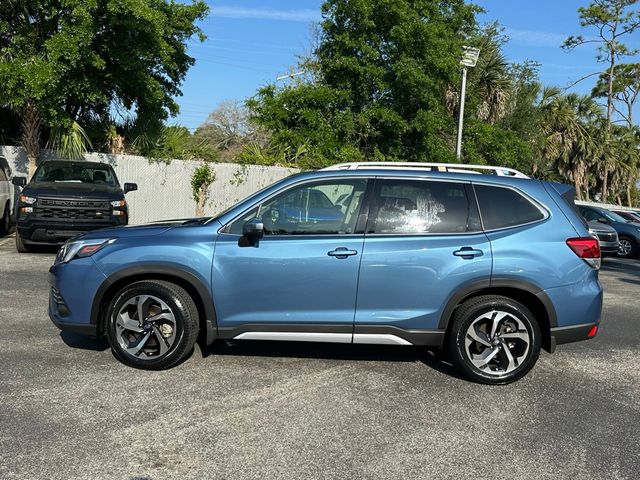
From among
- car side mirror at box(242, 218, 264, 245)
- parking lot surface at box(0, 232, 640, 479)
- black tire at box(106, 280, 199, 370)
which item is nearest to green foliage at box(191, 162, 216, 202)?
parking lot surface at box(0, 232, 640, 479)

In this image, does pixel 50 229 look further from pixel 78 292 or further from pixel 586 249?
pixel 586 249

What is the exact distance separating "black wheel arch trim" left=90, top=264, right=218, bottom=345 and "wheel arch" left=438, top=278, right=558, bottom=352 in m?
1.85

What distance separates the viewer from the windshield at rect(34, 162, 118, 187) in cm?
1184

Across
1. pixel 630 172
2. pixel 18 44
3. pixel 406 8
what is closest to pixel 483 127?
pixel 406 8

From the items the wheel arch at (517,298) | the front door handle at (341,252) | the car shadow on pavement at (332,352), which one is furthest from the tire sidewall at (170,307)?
the wheel arch at (517,298)

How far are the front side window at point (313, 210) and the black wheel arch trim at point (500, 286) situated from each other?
99 cm

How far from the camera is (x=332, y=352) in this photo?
5.63 meters

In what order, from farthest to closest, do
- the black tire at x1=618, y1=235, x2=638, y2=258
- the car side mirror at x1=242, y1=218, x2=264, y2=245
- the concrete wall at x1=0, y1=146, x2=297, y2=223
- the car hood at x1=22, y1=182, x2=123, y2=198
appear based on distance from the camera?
the black tire at x1=618, y1=235, x2=638, y2=258, the concrete wall at x1=0, y1=146, x2=297, y2=223, the car hood at x1=22, y1=182, x2=123, y2=198, the car side mirror at x1=242, y1=218, x2=264, y2=245

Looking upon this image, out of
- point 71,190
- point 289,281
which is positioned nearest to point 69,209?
point 71,190

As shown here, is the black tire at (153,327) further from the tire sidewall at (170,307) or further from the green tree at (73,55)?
the green tree at (73,55)

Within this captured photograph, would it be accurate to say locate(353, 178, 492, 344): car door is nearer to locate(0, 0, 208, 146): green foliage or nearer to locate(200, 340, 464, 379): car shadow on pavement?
locate(200, 340, 464, 379): car shadow on pavement

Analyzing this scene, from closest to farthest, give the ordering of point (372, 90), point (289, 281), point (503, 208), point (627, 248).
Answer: point (289, 281), point (503, 208), point (627, 248), point (372, 90)

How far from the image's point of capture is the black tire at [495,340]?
4789mm

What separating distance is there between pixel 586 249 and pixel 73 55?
1173 centimetres
